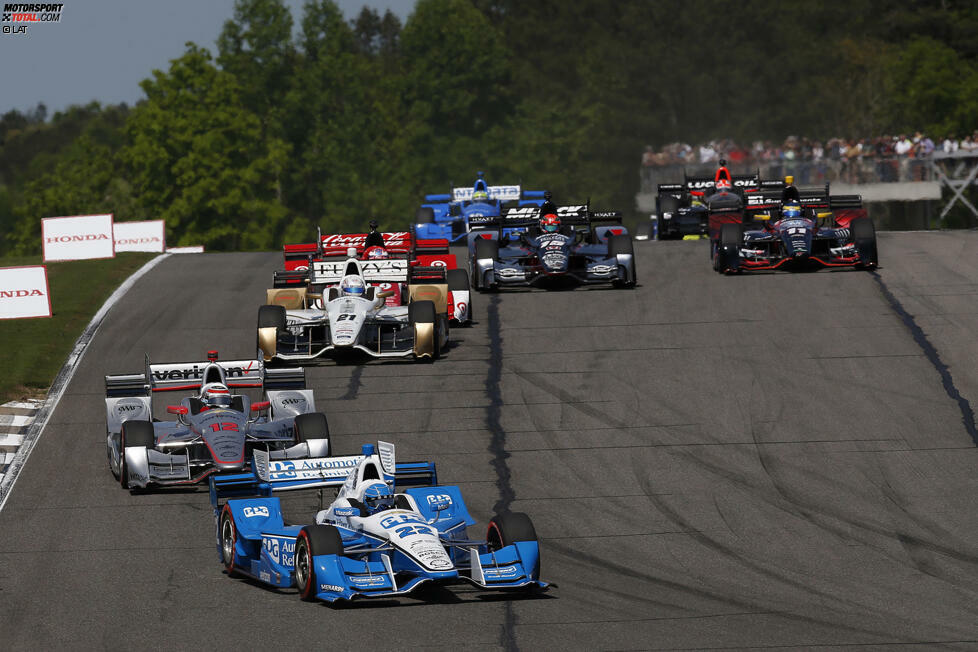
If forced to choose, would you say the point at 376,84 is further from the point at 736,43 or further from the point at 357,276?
the point at 357,276

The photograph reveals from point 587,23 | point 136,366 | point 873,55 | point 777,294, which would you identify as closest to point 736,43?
point 873,55

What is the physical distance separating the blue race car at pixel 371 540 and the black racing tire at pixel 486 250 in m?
16.7

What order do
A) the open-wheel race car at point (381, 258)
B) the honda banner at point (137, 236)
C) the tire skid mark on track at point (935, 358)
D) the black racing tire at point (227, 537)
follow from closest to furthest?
1. the black racing tire at point (227, 537)
2. the tire skid mark on track at point (935, 358)
3. the open-wheel race car at point (381, 258)
4. the honda banner at point (137, 236)

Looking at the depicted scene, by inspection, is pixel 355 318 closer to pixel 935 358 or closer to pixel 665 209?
pixel 935 358

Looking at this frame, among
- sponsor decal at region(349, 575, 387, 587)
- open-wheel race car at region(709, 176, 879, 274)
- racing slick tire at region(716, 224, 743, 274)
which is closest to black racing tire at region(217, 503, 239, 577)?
sponsor decal at region(349, 575, 387, 587)

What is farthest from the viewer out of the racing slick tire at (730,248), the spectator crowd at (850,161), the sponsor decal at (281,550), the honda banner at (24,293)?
the spectator crowd at (850,161)

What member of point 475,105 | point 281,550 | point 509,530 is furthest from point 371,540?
point 475,105

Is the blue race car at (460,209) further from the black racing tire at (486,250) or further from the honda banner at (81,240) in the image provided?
the black racing tire at (486,250)

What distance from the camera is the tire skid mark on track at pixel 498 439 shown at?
1359 centimetres

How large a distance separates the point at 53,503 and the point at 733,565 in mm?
8326

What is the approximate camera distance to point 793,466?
20.0 m

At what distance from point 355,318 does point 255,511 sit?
10842mm

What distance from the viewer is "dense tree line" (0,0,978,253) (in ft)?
268

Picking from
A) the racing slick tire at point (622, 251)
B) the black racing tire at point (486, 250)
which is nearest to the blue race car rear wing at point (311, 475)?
the black racing tire at point (486, 250)
